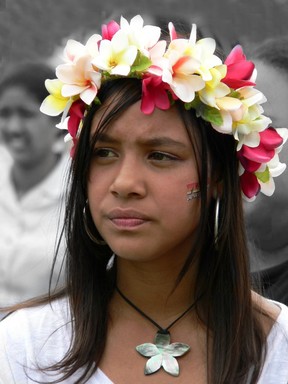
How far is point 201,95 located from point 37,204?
1.61 m

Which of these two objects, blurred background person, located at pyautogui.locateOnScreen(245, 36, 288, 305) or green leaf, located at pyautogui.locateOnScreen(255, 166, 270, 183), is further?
blurred background person, located at pyautogui.locateOnScreen(245, 36, 288, 305)

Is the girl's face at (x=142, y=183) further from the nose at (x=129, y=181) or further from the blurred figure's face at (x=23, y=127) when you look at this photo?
the blurred figure's face at (x=23, y=127)

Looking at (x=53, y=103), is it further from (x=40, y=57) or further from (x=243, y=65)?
(x=40, y=57)

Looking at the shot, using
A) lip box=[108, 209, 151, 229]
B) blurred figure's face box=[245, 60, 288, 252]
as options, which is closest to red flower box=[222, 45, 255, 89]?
lip box=[108, 209, 151, 229]

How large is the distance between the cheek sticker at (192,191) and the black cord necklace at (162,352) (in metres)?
0.36

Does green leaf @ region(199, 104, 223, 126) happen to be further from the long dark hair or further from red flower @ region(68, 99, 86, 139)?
red flower @ region(68, 99, 86, 139)

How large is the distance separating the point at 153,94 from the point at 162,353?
2.30 ft

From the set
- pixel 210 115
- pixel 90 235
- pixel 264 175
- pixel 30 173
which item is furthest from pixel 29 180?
pixel 210 115

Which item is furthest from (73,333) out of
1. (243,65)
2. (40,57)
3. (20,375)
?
(40,57)

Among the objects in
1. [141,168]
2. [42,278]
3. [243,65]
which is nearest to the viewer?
[141,168]

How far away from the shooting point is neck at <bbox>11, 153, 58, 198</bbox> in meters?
4.10

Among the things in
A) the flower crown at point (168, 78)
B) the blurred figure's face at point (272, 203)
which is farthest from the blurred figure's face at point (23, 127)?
the flower crown at point (168, 78)

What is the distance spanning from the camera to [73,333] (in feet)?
8.70

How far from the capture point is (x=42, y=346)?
8.60ft
